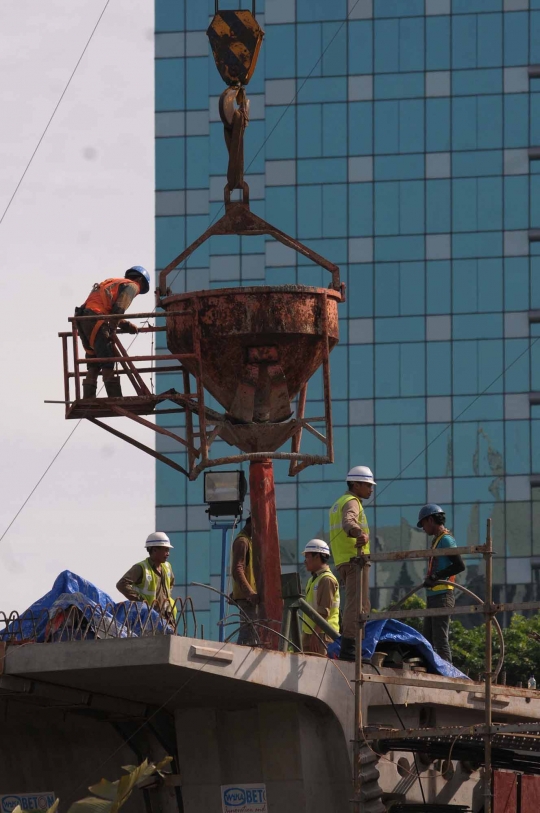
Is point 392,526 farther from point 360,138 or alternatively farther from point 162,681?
point 162,681

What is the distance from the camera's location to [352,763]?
675 inches

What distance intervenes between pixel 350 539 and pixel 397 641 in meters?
1.17

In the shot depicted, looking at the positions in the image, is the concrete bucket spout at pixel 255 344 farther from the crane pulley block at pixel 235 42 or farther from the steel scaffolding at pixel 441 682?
the steel scaffolding at pixel 441 682

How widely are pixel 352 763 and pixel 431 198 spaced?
60626mm

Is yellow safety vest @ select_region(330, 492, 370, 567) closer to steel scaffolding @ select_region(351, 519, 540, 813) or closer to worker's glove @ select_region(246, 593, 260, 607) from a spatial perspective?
steel scaffolding @ select_region(351, 519, 540, 813)

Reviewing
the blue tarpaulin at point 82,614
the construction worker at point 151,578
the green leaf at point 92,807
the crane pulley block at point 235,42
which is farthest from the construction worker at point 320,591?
the green leaf at point 92,807

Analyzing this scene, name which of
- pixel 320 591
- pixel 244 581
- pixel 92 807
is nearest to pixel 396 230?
pixel 244 581

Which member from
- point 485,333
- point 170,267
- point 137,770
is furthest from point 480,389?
point 137,770

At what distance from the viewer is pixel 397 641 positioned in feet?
59.6

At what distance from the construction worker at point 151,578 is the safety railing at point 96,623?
1210mm

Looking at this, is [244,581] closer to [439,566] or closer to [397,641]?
[397,641]

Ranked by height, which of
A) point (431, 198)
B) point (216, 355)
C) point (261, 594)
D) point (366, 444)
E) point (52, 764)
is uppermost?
point (431, 198)

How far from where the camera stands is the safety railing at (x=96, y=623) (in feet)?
53.7

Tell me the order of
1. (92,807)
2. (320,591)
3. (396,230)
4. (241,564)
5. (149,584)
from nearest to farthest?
(92,807) < (320,591) < (149,584) < (241,564) < (396,230)
